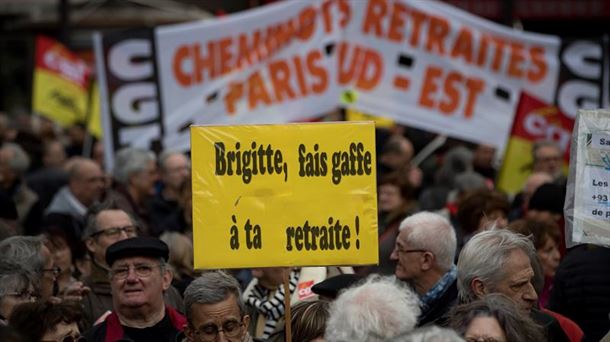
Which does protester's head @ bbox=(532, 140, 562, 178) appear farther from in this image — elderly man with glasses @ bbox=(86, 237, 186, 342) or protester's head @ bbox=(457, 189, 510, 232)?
elderly man with glasses @ bbox=(86, 237, 186, 342)

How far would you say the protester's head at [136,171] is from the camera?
12477 mm

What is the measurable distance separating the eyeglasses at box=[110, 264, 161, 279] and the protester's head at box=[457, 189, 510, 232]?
3.26 m

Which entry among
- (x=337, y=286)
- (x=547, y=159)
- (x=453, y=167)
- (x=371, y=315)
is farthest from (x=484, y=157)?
(x=371, y=315)

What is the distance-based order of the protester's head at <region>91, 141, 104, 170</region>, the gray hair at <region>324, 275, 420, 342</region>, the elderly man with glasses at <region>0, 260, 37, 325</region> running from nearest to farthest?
the gray hair at <region>324, 275, 420, 342</region> → the elderly man with glasses at <region>0, 260, 37, 325</region> → the protester's head at <region>91, 141, 104, 170</region>

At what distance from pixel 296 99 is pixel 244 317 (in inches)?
243

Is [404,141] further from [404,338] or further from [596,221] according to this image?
[404,338]

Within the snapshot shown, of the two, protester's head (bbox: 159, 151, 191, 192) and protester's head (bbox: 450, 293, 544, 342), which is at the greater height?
protester's head (bbox: 159, 151, 191, 192)

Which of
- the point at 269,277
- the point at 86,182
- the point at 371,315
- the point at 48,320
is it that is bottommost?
the point at 269,277

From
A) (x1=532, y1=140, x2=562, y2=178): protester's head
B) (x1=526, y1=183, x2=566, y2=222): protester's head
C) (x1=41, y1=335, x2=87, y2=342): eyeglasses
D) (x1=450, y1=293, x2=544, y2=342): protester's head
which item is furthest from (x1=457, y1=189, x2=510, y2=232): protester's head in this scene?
(x1=450, y1=293, x2=544, y2=342): protester's head

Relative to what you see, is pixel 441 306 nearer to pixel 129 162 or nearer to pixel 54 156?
pixel 129 162

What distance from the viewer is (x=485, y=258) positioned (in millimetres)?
6949

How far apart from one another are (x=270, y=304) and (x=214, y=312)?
4.17 ft

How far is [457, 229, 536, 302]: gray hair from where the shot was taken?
273 inches

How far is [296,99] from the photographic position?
13.1m
